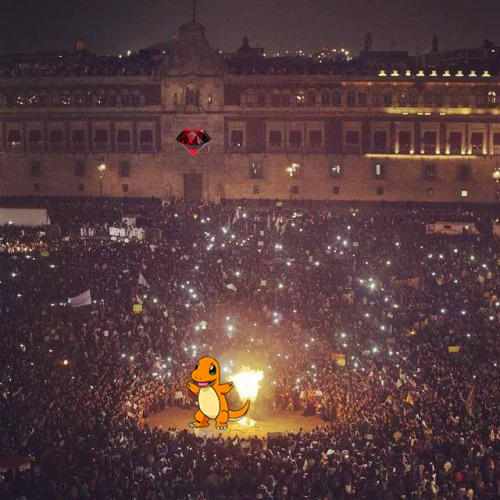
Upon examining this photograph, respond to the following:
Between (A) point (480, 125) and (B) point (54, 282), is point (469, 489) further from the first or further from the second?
(A) point (480, 125)

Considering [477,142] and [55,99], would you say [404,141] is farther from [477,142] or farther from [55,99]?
[55,99]

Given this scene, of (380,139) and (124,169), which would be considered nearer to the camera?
(380,139)

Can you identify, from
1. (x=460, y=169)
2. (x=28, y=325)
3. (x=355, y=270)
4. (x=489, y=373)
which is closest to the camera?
(x=489, y=373)

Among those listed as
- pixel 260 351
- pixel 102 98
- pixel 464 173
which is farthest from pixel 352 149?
pixel 260 351

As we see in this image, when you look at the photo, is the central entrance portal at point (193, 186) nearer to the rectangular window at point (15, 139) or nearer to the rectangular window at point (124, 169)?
the rectangular window at point (124, 169)

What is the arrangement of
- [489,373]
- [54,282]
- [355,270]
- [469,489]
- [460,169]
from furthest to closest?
1. [460,169]
2. [355,270]
3. [54,282]
4. [489,373]
5. [469,489]

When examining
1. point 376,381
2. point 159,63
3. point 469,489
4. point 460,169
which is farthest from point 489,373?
point 159,63

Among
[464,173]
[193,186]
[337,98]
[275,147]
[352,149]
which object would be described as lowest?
[193,186]
